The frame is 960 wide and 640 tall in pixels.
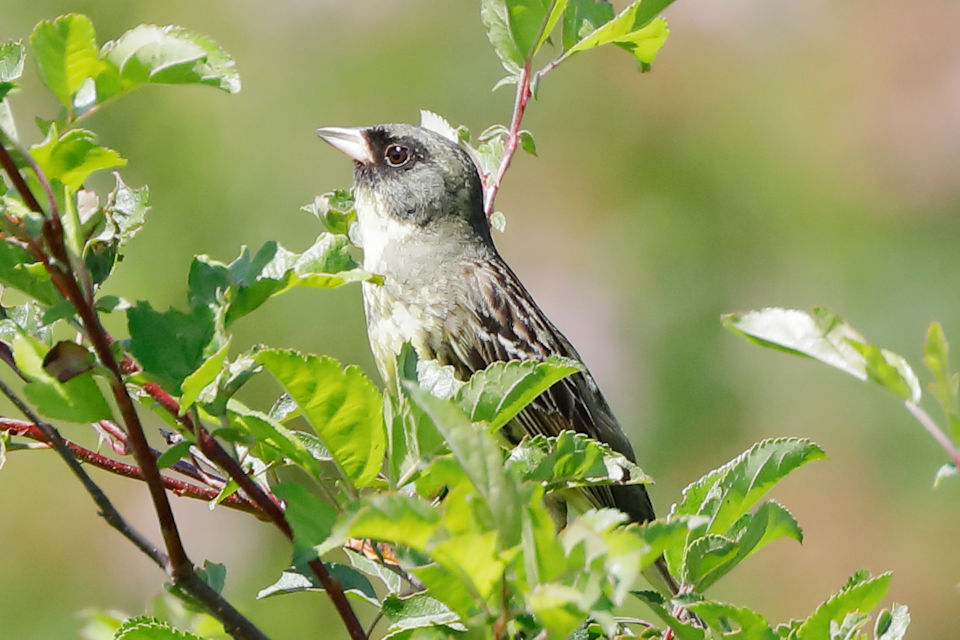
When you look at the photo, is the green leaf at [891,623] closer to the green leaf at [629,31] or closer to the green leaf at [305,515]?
the green leaf at [305,515]

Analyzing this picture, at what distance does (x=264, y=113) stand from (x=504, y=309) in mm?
1951

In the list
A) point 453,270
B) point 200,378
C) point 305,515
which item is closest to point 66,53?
point 200,378

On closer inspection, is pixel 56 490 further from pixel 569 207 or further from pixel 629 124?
pixel 629 124

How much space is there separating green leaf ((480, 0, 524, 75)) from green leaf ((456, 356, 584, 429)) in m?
0.74

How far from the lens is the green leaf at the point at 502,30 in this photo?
1871mm

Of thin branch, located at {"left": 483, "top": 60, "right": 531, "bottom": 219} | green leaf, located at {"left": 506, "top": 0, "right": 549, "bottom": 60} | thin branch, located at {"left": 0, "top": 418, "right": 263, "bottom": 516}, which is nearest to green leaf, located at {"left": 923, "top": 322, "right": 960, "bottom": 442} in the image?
thin branch, located at {"left": 0, "top": 418, "right": 263, "bottom": 516}

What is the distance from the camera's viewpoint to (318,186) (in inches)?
180

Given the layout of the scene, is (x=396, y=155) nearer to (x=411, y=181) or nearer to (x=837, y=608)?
(x=411, y=181)

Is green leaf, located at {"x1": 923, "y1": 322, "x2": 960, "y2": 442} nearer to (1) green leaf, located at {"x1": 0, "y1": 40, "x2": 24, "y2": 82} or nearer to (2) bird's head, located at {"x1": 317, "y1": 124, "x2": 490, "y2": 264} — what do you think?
(1) green leaf, located at {"x1": 0, "y1": 40, "x2": 24, "y2": 82}

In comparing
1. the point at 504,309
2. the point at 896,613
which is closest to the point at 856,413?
the point at 504,309

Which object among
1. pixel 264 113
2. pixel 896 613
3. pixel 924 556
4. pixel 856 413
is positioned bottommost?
pixel 924 556

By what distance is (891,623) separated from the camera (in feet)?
4.55

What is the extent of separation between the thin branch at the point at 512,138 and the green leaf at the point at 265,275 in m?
0.82

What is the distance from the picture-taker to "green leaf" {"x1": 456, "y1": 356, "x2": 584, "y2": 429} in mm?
1234
